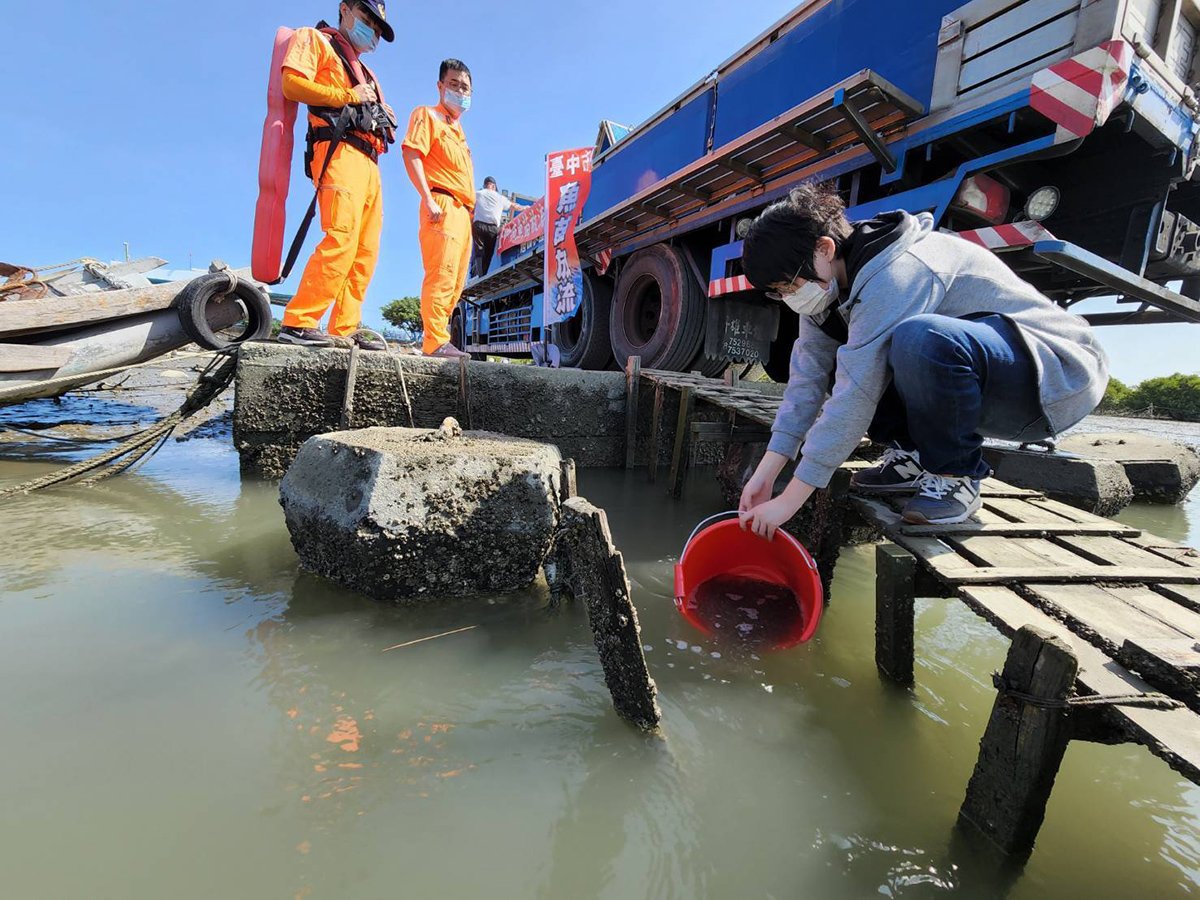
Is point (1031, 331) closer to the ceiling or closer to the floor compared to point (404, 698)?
closer to the ceiling

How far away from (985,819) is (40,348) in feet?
19.1

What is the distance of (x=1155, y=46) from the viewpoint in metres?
2.76

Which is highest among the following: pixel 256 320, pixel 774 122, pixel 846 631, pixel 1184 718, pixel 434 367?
pixel 774 122

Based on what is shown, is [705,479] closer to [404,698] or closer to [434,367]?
[434,367]

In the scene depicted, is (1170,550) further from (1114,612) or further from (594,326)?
(594,326)

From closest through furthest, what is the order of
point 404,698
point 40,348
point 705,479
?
point 404,698, point 40,348, point 705,479

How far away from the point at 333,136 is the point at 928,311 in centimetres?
363

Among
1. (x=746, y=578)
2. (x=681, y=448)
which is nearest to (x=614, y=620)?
(x=746, y=578)

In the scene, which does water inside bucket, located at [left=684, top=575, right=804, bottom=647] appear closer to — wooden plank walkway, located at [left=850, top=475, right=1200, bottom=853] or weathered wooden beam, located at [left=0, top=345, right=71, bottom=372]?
wooden plank walkway, located at [left=850, top=475, right=1200, bottom=853]

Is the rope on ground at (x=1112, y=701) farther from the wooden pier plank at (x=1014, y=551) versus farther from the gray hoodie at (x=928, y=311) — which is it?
the gray hoodie at (x=928, y=311)

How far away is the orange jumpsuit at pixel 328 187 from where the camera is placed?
3.23 meters

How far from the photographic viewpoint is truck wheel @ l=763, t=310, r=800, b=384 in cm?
559

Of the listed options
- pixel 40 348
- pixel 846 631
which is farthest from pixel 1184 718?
pixel 40 348

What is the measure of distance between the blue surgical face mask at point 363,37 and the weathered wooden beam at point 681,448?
3232 millimetres
